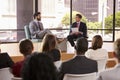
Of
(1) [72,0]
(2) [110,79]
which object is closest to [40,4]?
(1) [72,0]

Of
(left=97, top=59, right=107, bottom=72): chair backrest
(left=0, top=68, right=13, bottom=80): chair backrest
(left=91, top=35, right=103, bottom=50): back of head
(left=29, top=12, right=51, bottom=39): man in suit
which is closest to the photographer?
(left=0, top=68, right=13, bottom=80): chair backrest

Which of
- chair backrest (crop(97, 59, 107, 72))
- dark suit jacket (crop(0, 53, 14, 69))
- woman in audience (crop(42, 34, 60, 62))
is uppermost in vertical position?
woman in audience (crop(42, 34, 60, 62))

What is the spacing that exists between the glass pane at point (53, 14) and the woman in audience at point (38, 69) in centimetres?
791

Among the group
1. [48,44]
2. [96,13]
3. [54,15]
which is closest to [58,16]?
[54,15]

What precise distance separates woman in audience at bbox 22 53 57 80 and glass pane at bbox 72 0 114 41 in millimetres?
8058

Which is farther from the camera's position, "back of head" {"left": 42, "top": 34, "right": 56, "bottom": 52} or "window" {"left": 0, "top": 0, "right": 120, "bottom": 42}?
"window" {"left": 0, "top": 0, "right": 120, "bottom": 42}

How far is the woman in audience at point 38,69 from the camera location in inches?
63.0

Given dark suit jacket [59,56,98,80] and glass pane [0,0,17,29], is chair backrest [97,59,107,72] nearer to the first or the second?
dark suit jacket [59,56,98,80]

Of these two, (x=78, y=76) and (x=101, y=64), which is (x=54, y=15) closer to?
(x=101, y=64)

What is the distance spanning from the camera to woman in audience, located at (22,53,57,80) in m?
1.60

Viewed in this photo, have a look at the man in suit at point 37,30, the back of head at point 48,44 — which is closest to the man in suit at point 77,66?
the back of head at point 48,44

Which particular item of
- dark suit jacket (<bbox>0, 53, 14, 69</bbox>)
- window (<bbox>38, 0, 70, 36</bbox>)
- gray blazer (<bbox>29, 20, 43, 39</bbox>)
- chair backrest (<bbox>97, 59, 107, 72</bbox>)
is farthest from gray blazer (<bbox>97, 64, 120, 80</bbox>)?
window (<bbox>38, 0, 70, 36</bbox>)

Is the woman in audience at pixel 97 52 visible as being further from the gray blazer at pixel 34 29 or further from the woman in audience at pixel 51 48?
the gray blazer at pixel 34 29

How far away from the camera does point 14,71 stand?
3064mm
